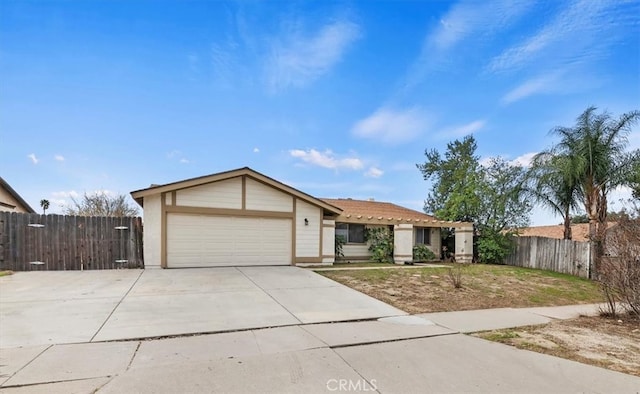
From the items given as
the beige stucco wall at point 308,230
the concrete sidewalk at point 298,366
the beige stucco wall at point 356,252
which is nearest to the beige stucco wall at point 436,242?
the beige stucco wall at point 356,252

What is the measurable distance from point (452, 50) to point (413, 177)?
17800mm

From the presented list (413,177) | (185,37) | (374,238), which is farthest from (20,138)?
(413,177)

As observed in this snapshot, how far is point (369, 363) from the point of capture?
3.93 meters

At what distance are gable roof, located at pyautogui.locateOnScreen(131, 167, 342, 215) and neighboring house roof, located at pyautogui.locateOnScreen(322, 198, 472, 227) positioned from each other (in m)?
1.51

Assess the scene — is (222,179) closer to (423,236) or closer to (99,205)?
(423,236)

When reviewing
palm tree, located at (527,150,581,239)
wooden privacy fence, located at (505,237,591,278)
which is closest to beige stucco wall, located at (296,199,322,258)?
palm tree, located at (527,150,581,239)

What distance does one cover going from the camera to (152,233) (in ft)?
37.1

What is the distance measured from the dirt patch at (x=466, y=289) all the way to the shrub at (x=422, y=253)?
4.26 metres

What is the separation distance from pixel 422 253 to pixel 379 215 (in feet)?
9.69

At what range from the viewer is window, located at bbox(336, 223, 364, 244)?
15961 millimetres

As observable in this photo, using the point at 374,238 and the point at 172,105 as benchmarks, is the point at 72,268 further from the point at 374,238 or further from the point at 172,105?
the point at 374,238

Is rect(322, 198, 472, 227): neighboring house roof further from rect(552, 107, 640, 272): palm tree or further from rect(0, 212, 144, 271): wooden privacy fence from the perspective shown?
rect(0, 212, 144, 271): wooden privacy fence

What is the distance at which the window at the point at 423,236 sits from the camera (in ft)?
59.0

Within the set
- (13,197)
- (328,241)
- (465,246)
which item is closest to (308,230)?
(328,241)
